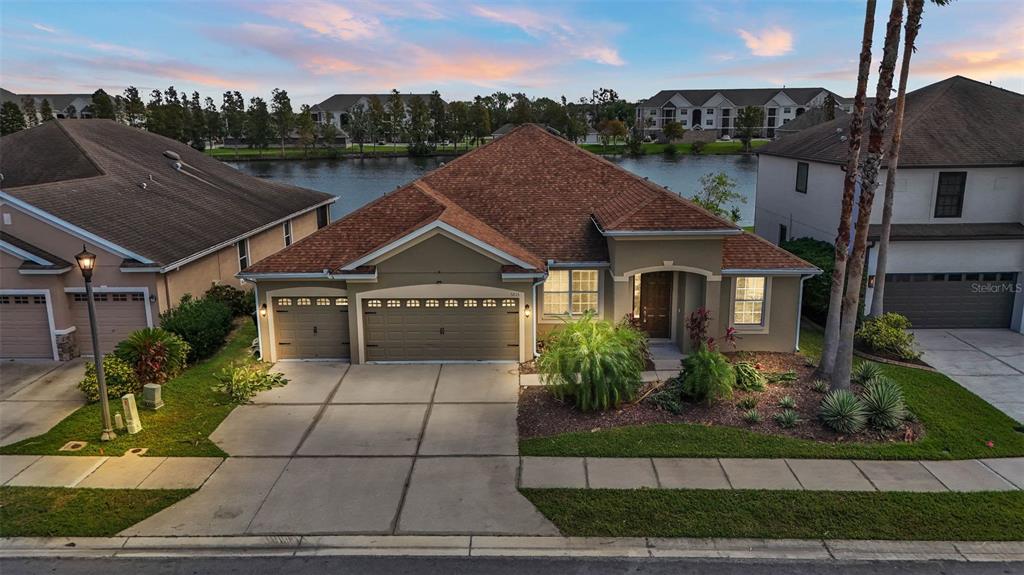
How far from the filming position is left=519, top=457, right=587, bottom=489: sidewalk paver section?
36.3ft

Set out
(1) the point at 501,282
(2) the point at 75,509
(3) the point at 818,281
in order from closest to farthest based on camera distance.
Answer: (2) the point at 75,509
(1) the point at 501,282
(3) the point at 818,281

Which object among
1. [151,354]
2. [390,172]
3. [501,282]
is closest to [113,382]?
[151,354]

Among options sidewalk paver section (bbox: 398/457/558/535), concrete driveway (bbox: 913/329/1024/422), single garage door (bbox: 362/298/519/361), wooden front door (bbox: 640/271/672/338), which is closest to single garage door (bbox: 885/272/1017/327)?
concrete driveway (bbox: 913/329/1024/422)

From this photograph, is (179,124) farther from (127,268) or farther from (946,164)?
(946,164)

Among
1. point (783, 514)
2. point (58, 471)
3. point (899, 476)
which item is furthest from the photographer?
point (58, 471)

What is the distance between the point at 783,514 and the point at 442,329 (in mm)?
9698

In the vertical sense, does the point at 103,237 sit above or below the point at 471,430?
above

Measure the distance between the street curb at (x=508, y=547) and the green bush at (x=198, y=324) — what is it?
8.06 m

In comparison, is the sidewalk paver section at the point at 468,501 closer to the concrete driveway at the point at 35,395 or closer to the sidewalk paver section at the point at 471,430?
the sidewalk paver section at the point at 471,430

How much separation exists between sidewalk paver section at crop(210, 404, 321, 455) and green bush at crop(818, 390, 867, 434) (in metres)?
10.4

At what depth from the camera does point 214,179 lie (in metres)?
29.0

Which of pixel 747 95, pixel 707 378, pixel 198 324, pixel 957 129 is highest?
pixel 747 95

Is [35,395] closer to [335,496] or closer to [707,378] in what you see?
[335,496]

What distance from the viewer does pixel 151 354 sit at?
15.5 meters
